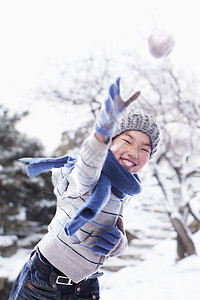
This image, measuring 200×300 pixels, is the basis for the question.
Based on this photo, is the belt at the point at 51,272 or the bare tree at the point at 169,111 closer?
the belt at the point at 51,272

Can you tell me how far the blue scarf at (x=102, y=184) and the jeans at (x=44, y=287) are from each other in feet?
1.34

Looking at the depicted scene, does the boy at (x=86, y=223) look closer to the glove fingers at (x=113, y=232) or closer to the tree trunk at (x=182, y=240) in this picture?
the glove fingers at (x=113, y=232)

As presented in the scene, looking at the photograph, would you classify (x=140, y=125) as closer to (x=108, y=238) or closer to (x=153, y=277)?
(x=108, y=238)

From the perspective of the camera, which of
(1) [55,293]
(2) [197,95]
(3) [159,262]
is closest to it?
(1) [55,293]

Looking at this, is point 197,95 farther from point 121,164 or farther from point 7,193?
point 121,164

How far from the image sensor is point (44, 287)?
3.57 feet

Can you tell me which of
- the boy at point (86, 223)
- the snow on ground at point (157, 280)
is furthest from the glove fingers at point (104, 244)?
the snow on ground at point (157, 280)

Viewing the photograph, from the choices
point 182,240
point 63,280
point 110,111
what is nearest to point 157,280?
point 182,240

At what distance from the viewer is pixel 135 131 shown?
42.9 inches

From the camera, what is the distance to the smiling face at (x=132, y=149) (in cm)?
101

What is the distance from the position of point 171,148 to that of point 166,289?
337 cm

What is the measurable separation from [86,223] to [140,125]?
470 millimetres

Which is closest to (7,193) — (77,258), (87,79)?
(87,79)

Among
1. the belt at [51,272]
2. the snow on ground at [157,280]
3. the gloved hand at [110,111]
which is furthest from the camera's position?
the snow on ground at [157,280]
